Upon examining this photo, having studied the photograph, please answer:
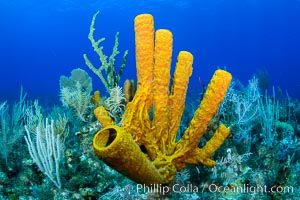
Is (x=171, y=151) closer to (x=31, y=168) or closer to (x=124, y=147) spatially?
(x=124, y=147)

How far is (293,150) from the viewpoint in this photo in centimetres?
446

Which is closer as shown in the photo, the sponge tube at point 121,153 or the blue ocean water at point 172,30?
the sponge tube at point 121,153

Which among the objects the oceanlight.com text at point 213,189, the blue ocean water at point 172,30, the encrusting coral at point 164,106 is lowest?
the oceanlight.com text at point 213,189

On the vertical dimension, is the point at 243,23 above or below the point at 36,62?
below

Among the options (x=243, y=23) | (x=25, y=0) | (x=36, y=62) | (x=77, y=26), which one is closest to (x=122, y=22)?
(x=77, y=26)

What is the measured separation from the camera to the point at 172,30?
96.0 metres

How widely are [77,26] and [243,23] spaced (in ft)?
175

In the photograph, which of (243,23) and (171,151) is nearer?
(171,151)

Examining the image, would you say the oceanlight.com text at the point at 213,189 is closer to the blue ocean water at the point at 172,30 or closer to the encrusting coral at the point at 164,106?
the encrusting coral at the point at 164,106

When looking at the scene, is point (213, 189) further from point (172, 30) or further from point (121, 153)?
point (172, 30)

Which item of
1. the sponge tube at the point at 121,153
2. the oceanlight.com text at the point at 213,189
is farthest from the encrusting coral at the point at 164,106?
the sponge tube at the point at 121,153

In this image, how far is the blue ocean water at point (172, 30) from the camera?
70.1 m

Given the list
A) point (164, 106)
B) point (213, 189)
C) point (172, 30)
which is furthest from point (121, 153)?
point (172, 30)

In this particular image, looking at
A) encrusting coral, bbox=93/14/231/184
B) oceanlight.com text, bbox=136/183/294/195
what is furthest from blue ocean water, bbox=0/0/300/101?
encrusting coral, bbox=93/14/231/184
